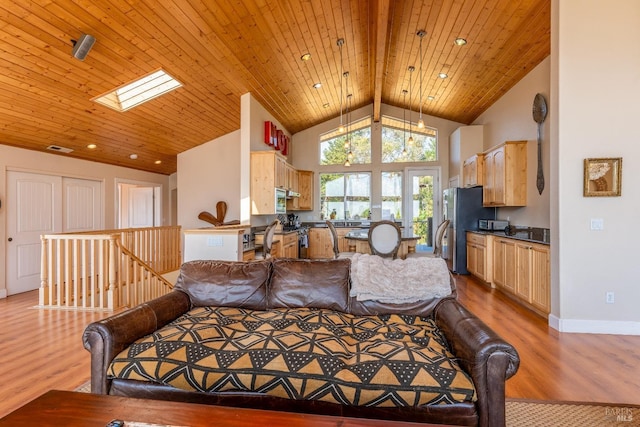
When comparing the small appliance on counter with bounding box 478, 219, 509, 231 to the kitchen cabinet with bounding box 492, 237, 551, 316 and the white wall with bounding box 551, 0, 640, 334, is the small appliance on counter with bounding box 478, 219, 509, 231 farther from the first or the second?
the white wall with bounding box 551, 0, 640, 334

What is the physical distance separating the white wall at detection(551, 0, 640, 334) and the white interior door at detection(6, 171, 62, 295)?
7.23 metres

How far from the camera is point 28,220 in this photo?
204 inches

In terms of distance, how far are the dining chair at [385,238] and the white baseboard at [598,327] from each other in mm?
1828

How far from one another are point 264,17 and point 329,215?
216 inches

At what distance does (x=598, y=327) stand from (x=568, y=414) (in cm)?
188

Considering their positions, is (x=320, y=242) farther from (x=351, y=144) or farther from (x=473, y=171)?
(x=473, y=171)

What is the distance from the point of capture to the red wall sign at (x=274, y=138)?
631cm

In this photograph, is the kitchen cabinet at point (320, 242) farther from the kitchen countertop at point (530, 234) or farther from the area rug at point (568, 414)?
the area rug at point (568, 414)

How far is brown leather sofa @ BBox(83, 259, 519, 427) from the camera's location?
4.77 ft

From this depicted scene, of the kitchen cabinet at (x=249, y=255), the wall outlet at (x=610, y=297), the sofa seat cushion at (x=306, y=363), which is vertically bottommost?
the wall outlet at (x=610, y=297)

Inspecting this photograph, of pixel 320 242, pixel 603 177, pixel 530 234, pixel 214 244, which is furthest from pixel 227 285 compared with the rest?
pixel 320 242

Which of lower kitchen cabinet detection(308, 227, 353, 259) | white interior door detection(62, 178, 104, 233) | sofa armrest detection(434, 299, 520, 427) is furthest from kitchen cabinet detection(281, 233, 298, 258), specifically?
sofa armrest detection(434, 299, 520, 427)

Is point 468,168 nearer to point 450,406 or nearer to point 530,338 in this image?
→ point 530,338

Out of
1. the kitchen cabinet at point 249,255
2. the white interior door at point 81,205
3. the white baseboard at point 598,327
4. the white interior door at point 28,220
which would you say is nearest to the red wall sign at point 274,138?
the kitchen cabinet at point 249,255
